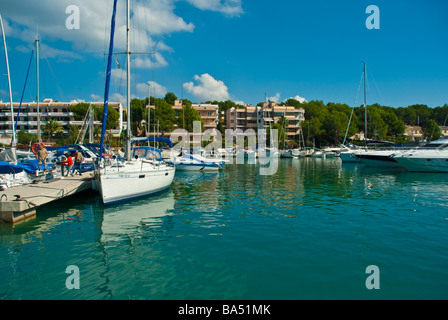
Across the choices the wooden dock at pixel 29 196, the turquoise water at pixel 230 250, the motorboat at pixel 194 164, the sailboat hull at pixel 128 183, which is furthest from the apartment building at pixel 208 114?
the turquoise water at pixel 230 250

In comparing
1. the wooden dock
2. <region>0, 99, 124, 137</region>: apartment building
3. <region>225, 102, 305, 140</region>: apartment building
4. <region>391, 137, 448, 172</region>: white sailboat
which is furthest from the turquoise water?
<region>225, 102, 305, 140</region>: apartment building

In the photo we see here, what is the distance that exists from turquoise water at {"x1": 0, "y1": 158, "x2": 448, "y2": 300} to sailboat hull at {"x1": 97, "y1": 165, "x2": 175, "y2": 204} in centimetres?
73

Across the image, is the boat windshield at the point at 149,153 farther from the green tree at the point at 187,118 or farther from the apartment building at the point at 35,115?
the apartment building at the point at 35,115

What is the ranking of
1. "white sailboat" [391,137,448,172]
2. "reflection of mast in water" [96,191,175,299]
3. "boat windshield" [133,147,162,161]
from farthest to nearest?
"white sailboat" [391,137,448,172], "boat windshield" [133,147,162,161], "reflection of mast in water" [96,191,175,299]

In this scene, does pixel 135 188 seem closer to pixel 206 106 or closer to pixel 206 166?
pixel 206 166

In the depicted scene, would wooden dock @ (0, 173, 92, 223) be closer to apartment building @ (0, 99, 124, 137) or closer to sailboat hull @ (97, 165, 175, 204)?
sailboat hull @ (97, 165, 175, 204)

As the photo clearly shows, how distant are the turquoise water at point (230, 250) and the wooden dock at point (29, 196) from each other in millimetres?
616

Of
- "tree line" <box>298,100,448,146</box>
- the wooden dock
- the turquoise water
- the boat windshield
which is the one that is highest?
"tree line" <box>298,100,448,146</box>

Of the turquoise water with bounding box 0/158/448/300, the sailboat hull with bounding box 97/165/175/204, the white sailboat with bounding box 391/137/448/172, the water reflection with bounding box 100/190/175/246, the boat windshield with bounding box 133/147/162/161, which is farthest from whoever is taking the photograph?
the white sailboat with bounding box 391/137/448/172

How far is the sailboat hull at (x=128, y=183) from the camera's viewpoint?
1489cm

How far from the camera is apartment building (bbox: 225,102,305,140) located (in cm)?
9512

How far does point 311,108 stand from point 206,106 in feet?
120

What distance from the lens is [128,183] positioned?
15758 mm
